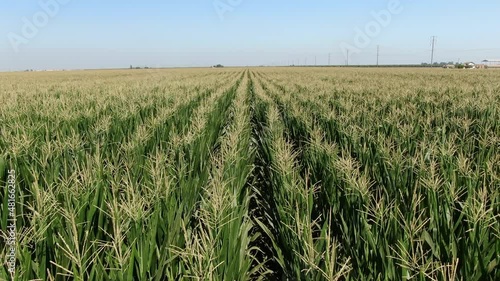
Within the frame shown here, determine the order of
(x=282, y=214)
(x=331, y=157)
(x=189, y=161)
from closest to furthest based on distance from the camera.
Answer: (x=282, y=214)
(x=331, y=157)
(x=189, y=161)

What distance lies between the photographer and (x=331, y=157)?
9.16 ft

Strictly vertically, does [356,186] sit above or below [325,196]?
above

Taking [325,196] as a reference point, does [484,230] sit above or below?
above

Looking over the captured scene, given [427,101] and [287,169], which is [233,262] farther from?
[427,101]

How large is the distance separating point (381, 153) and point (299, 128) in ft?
6.54

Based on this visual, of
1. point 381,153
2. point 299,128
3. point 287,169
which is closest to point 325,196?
point 287,169

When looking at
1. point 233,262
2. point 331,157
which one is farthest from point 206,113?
point 233,262

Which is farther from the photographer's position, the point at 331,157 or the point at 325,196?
the point at 331,157

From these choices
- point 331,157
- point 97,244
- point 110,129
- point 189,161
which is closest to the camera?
point 97,244

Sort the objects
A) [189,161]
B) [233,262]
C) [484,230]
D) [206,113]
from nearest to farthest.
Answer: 1. [233,262]
2. [484,230]
3. [189,161]
4. [206,113]

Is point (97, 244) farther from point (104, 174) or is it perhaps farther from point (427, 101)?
point (427, 101)

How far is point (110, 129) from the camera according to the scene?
4.34 m

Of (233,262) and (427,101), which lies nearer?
(233,262)

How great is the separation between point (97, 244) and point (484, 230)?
1642 mm
